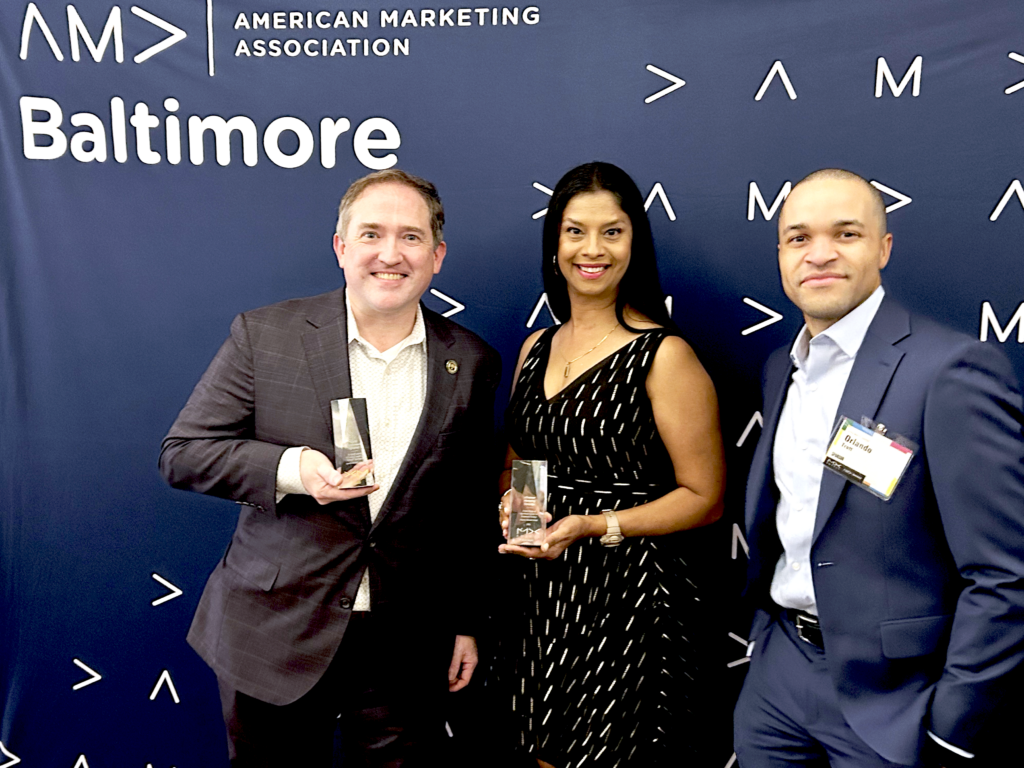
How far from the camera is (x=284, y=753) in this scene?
6.56 feet

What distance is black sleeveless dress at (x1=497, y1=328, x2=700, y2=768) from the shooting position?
2018 mm

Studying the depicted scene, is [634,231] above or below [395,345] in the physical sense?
above

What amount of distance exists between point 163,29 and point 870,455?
8.39ft

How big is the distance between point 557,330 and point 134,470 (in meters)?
1.62

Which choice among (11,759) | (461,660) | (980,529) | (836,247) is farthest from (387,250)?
(11,759)

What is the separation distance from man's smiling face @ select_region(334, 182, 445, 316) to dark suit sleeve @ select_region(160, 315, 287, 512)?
32cm

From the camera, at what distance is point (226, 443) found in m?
1.87

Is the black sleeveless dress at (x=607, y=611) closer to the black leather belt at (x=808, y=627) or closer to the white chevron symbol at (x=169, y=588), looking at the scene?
the black leather belt at (x=808, y=627)

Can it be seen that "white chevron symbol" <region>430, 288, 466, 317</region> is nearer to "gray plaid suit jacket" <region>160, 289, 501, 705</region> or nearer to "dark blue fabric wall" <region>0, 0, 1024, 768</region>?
"dark blue fabric wall" <region>0, 0, 1024, 768</region>

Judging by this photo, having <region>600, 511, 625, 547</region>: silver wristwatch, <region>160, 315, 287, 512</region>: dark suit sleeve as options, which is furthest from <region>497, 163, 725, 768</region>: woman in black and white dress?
<region>160, 315, 287, 512</region>: dark suit sleeve

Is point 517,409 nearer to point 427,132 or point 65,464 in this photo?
point 427,132

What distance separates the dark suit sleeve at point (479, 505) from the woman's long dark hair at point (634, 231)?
0.41 metres

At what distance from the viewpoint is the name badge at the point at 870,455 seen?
5.10 ft

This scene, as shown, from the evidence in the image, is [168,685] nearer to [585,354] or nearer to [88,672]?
[88,672]
